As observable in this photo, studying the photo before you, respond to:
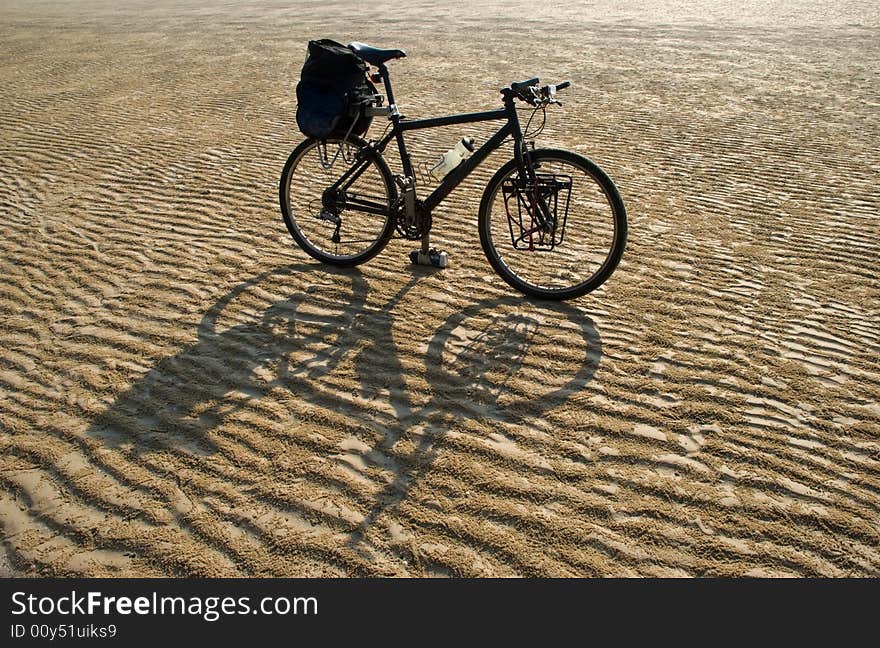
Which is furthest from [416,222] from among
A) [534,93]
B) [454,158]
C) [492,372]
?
[492,372]

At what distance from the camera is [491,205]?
4.39 metres

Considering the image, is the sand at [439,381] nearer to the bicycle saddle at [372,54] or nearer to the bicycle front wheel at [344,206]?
the bicycle front wheel at [344,206]

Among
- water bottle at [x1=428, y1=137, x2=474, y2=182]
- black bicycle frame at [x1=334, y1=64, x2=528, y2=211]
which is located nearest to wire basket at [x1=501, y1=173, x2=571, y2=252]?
black bicycle frame at [x1=334, y1=64, x2=528, y2=211]

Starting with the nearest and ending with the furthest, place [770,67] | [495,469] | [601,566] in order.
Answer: [601,566]
[495,469]
[770,67]

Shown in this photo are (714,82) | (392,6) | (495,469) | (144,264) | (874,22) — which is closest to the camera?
(495,469)

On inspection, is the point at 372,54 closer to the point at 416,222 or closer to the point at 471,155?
the point at 471,155

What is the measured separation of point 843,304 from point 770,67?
9261 mm

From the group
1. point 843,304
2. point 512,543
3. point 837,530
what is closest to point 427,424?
point 512,543

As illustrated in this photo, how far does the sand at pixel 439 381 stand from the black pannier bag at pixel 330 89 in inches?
39.0

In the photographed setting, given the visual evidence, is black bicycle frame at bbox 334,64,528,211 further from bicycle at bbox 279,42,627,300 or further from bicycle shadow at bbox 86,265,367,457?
bicycle shadow at bbox 86,265,367,457

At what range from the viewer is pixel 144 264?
5.04 metres

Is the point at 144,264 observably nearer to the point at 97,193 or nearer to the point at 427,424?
the point at 97,193

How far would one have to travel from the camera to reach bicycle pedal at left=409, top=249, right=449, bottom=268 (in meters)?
4.88

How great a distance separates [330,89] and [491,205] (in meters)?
1.16
